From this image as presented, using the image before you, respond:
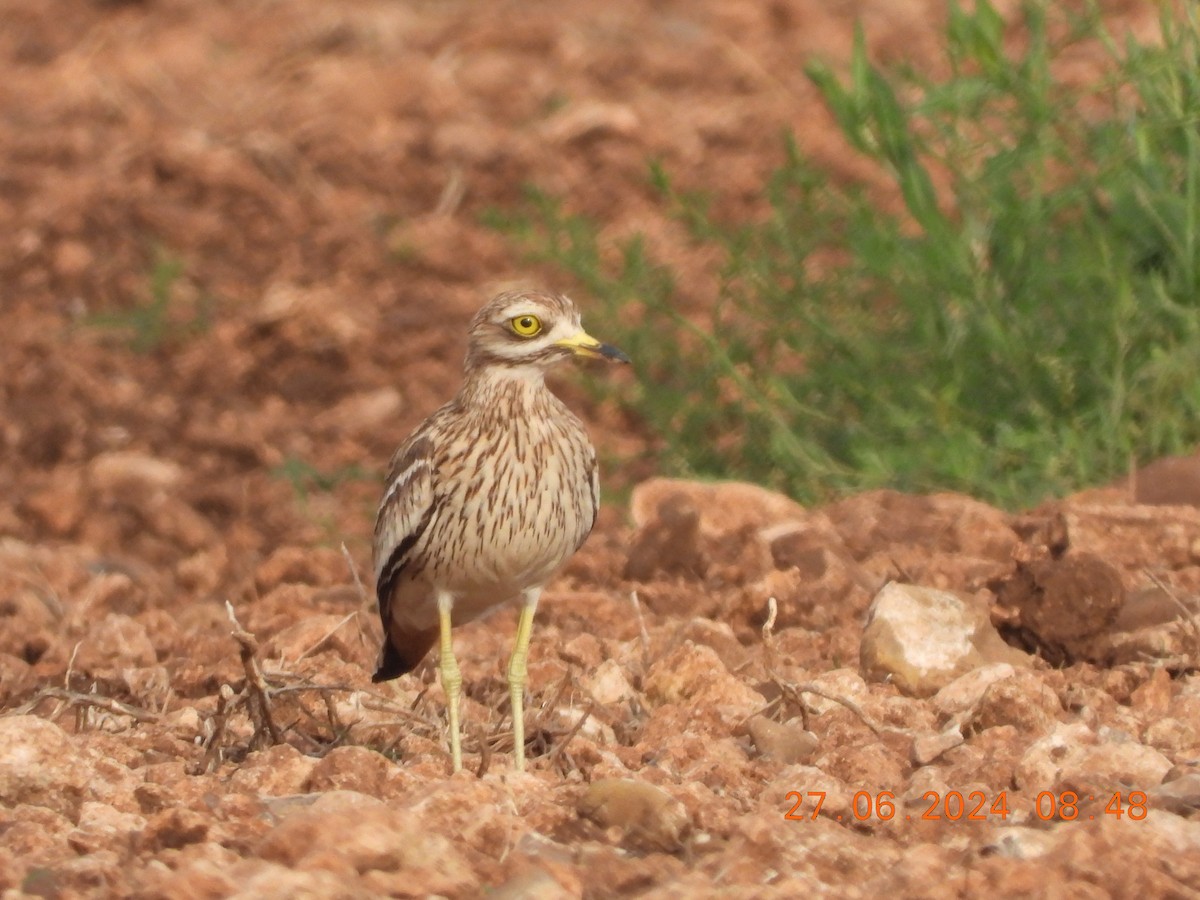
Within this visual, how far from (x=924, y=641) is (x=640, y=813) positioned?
1.43m

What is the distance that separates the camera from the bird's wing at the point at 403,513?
5285 mm

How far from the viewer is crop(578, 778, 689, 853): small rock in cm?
397

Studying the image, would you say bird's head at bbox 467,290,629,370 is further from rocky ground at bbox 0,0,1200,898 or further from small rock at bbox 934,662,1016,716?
small rock at bbox 934,662,1016,716

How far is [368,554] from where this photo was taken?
7.80 m

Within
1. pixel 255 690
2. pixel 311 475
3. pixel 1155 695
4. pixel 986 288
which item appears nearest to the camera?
pixel 255 690

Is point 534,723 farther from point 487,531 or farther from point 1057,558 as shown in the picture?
point 1057,558

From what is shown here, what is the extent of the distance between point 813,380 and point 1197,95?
164cm

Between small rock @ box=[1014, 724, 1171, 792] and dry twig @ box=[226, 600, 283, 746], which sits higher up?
dry twig @ box=[226, 600, 283, 746]

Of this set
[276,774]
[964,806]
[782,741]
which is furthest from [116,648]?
[964,806]

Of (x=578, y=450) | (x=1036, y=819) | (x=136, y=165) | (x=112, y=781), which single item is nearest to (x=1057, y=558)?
(x=578, y=450)

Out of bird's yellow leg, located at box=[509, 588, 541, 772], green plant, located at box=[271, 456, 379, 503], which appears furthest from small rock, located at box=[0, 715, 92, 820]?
green plant, located at box=[271, 456, 379, 503]

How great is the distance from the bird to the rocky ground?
8.9 inches

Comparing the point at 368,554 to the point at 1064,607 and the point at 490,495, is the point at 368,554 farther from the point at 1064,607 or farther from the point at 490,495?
the point at 1064,607

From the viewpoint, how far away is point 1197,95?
254 inches
